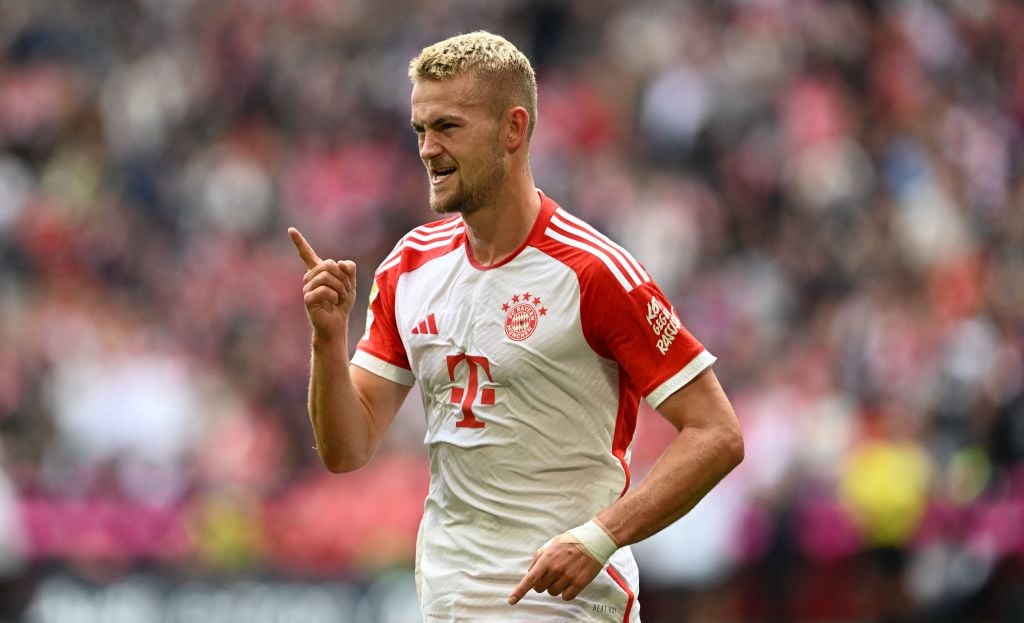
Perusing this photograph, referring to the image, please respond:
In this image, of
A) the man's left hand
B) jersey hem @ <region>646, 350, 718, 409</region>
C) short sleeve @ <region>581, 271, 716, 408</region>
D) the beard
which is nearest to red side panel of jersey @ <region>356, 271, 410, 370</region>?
the beard

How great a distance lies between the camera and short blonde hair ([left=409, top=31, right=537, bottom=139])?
5094 mm

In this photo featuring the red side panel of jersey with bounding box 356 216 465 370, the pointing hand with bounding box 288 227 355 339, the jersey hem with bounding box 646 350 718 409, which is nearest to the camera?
the jersey hem with bounding box 646 350 718 409

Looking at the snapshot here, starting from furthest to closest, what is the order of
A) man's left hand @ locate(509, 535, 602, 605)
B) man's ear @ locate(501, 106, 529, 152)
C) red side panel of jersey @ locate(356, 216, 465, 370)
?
1. red side panel of jersey @ locate(356, 216, 465, 370)
2. man's ear @ locate(501, 106, 529, 152)
3. man's left hand @ locate(509, 535, 602, 605)

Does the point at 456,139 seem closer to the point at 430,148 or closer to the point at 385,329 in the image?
the point at 430,148

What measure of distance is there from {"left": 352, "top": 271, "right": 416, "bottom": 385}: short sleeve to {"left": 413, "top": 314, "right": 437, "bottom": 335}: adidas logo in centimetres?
19

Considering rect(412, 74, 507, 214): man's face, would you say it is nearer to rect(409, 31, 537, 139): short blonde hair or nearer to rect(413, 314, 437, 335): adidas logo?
rect(409, 31, 537, 139): short blonde hair

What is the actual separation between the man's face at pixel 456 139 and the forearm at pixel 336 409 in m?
0.51

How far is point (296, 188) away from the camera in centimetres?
1677

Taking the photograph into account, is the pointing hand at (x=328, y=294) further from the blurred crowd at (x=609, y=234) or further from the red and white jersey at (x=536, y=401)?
the blurred crowd at (x=609, y=234)

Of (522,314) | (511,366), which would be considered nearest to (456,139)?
(522,314)

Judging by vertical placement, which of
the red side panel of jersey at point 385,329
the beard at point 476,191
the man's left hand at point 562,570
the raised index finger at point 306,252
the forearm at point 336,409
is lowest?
the man's left hand at point 562,570

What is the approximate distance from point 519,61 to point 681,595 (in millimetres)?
6836

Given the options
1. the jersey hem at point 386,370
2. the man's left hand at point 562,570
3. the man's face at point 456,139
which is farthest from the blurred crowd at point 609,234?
the man's left hand at point 562,570

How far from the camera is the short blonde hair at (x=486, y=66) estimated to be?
16.7 ft
